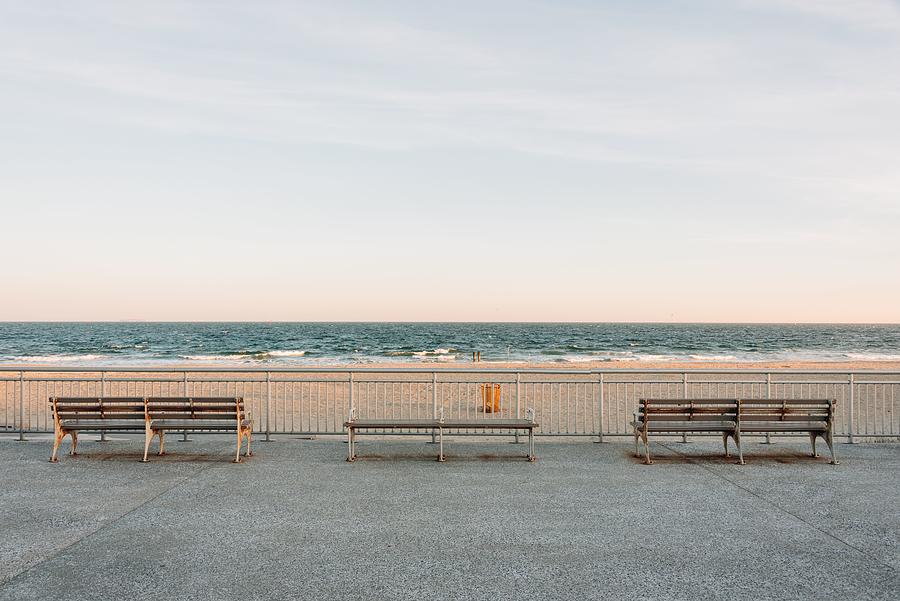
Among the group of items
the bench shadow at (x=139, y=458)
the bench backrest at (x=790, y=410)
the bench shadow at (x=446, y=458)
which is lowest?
the bench shadow at (x=446, y=458)

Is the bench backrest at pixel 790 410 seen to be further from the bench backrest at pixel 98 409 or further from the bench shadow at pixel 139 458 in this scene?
the bench backrest at pixel 98 409

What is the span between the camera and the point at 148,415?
899 cm

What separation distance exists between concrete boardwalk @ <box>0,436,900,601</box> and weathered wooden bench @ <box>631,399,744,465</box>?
1.59ft

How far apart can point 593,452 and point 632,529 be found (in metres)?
3.68

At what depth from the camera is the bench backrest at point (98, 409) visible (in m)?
9.06

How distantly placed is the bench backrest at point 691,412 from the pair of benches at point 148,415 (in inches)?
218

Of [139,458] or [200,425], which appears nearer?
[200,425]

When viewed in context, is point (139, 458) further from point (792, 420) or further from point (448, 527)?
point (792, 420)

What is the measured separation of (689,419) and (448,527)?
4.56 meters

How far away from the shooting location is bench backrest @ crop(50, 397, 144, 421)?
9062 millimetres

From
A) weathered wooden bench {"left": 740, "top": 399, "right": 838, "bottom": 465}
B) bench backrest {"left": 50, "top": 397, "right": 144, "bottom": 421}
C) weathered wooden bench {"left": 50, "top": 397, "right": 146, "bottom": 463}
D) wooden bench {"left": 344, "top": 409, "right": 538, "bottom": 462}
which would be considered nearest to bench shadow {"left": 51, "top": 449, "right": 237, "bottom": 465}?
weathered wooden bench {"left": 50, "top": 397, "right": 146, "bottom": 463}

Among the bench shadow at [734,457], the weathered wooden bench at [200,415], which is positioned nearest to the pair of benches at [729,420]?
the bench shadow at [734,457]

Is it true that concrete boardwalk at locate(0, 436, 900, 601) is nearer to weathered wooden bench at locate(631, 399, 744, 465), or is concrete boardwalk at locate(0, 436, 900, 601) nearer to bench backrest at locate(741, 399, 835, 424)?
weathered wooden bench at locate(631, 399, 744, 465)

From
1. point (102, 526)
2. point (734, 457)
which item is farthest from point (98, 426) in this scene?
point (734, 457)
